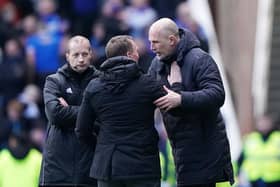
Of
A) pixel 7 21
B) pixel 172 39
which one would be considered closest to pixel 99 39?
pixel 7 21

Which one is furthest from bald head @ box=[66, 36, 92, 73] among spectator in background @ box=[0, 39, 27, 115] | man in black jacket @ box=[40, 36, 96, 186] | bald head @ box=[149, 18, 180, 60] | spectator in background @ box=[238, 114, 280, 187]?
spectator in background @ box=[0, 39, 27, 115]

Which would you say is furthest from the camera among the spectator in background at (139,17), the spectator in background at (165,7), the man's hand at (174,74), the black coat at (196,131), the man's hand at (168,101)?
the spectator in background at (165,7)

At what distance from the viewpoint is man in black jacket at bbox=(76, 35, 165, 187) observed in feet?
36.1

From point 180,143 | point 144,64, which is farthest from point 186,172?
point 144,64

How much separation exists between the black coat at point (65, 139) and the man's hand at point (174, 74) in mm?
807

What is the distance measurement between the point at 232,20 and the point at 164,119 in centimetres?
1163

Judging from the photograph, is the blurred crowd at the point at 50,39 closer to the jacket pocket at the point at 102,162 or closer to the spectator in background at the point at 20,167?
the spectator in background at the point at 20,167

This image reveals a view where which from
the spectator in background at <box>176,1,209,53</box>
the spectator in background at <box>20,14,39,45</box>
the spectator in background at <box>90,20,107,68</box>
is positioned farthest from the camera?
the spectator in background at <box>20,14,39,45</box>

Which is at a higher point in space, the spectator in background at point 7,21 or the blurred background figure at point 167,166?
the spectator in background at point 7,21

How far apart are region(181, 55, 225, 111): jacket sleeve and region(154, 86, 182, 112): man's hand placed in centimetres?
5

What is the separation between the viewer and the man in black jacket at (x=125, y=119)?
1102cm

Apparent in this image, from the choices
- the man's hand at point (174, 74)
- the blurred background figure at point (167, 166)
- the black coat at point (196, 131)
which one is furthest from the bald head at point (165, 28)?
the blurred background figure at point (167, 166)

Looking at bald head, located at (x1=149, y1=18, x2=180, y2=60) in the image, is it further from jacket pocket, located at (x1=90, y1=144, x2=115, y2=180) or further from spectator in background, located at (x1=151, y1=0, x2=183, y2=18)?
spectator in background, located at (x1=151, y1=0, x2=183, y2=18)

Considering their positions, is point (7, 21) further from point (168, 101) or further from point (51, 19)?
point (168, 101)
